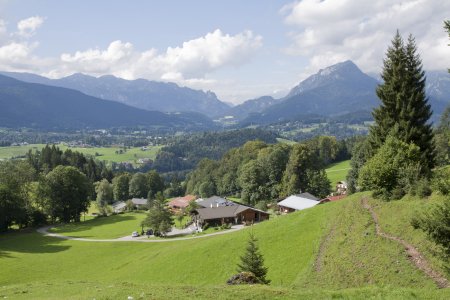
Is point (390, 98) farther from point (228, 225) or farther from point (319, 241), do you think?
point (228, 225)

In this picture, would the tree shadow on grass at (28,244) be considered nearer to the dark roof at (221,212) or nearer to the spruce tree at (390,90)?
the dark roof at (221,212)

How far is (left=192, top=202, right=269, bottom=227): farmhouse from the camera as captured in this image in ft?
268

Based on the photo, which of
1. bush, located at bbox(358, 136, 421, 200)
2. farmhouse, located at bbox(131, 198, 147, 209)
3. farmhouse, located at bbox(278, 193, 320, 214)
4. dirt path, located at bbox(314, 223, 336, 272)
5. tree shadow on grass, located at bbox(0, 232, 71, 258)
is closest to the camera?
dirt path, located at bbox(314, 223, 336, 272)

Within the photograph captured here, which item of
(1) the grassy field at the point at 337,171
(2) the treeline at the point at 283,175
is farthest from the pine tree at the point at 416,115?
(1) the grassy field at the point at 337,171

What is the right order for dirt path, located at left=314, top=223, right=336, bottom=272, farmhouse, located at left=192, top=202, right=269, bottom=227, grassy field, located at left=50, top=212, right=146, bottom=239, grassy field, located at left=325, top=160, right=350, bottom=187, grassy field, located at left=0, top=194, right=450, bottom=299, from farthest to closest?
grassy field, located at left=325, top=160, right=350, bottom=187 → grassy field, located at left=50, top=212, right=146, bottom=239 → farmhouse, located at left=192, top=202, right=269, bottom=227 → dirt path, located at left=314, top=223, right=336, bottom=272 → grassy field, located at left=0, top=194, right=450, bottom=299

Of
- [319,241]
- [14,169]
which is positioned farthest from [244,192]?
[319,241]

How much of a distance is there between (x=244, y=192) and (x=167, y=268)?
6650cm

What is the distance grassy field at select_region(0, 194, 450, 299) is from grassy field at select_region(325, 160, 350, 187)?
81.0 meters

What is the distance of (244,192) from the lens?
358 feet

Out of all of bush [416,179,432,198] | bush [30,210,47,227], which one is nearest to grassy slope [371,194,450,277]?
bush [416,179,432,198]

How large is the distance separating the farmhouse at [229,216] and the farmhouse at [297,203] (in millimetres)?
6682

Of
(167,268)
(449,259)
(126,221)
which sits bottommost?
(126,221)

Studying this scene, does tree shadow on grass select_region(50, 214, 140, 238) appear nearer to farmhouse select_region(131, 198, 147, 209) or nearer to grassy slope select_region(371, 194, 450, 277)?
farmhouse select_region(131, 198, 147, 209)

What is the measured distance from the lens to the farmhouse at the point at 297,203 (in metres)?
86.0
